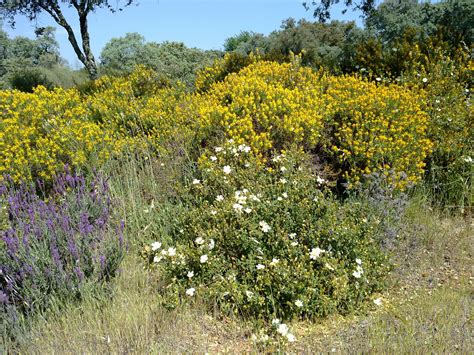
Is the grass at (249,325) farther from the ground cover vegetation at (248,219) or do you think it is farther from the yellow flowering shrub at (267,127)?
the yellow flowering shrub at (267,127)

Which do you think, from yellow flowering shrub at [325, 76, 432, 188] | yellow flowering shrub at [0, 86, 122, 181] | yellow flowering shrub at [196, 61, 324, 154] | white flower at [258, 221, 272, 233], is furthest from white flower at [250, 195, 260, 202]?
yellow flowering shrub at [0, 86, 122, 181]

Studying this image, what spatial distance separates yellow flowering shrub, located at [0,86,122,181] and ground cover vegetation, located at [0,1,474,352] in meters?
0.03

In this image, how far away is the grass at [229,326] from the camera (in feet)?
8.03

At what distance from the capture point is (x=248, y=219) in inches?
123

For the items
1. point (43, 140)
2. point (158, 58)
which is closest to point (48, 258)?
point (43, 140)

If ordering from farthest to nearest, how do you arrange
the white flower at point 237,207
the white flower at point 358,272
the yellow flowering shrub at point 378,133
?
the yellow flowering shrub at point 378,133
the white flower at point 237,207
the white flower at point 358,272

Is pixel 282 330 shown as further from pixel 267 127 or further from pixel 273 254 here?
pixel 267 127

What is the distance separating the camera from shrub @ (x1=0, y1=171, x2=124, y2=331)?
2723 mm

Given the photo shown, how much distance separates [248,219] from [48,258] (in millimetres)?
1360

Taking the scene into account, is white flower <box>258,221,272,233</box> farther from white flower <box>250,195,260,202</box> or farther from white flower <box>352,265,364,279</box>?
white flower <box>352,265,364,279</box>

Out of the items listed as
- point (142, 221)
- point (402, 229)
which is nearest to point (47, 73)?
point (142, 221)

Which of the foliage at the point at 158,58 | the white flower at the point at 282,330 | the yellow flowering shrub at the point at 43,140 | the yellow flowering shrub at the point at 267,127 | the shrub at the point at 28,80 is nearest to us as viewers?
the white flower at the point at 282,330

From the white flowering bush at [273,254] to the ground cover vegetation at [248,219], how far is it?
0.02 metres

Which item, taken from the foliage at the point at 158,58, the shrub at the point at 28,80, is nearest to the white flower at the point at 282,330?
the foliage at the point at 158,58
